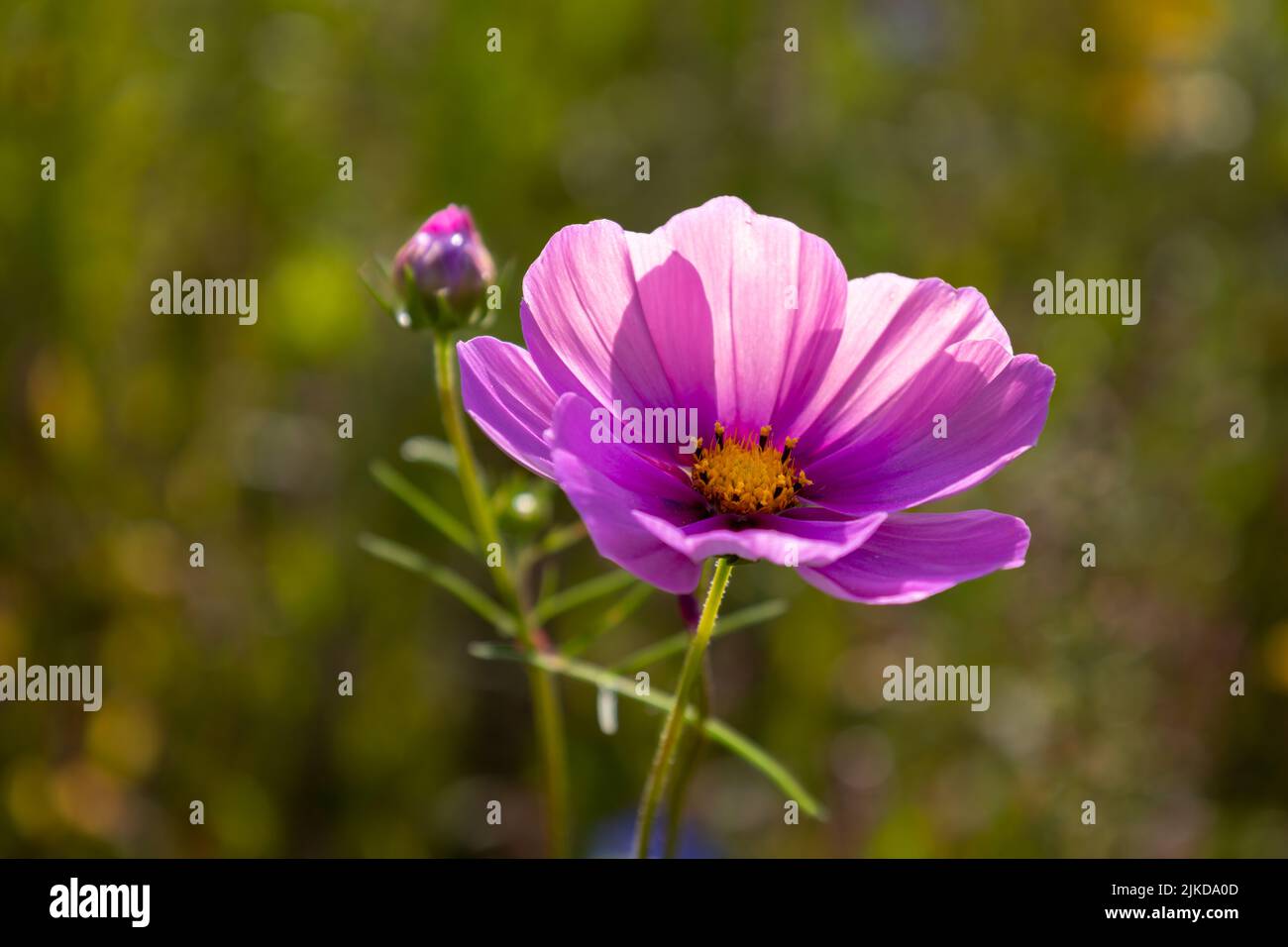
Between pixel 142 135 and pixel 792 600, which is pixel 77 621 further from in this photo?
pixel 792 600

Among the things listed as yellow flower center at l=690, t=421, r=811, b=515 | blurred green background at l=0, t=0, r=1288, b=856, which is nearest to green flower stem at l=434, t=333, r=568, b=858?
yellow flower center at l=690, t=421, r=811, b=515

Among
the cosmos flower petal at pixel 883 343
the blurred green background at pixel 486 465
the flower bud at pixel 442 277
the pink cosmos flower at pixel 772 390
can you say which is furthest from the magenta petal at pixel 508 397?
the blurred green background at pixel 486 465

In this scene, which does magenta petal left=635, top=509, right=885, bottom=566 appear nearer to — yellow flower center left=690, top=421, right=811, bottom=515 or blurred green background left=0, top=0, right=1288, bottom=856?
yellow flower center left=690, top=421, right=811, bottom=515

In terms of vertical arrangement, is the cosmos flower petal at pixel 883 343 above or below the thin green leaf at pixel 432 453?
above

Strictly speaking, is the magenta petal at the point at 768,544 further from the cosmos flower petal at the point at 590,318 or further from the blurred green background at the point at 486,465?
the blurred green background at the point at 486,465

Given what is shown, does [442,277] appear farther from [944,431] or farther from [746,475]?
[944,431]
